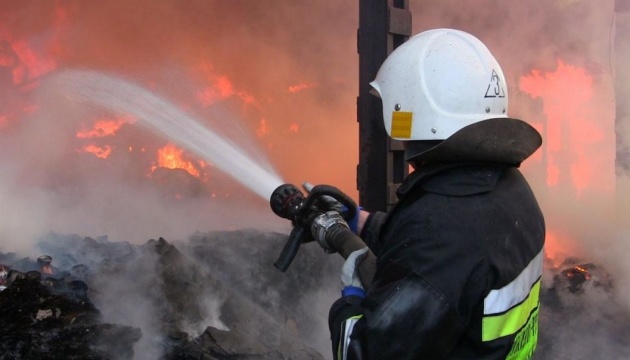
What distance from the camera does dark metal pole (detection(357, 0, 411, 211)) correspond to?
134 inches

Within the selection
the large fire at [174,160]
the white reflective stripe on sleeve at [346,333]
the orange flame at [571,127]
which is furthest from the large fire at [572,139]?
the white reflective stripe on sleeve at [346,333]

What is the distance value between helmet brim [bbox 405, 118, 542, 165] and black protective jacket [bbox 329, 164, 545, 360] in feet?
0.13

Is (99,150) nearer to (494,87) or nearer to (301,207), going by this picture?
(301,207)

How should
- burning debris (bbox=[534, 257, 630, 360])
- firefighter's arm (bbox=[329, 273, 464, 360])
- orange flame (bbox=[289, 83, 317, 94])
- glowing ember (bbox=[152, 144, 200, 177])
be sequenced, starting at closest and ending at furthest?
1. firefighter's arm (bbox=[329, 273, 464, 360])
2. burning debris (bbox=[534, 257, 630, 360])
3. orange flame (bbox=[289, 83, 317, 94])
4. glowing ember (bbox=[152, 144, 200, 177])

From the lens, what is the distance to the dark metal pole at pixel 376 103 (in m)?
3.39

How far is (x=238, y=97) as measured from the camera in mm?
9703

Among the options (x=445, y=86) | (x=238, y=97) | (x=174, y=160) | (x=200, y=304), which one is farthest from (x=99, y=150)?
(x=445, y=86)

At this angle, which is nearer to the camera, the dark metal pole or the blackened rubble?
the dark metal pole

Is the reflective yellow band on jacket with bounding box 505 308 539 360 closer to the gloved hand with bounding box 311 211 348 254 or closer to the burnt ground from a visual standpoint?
the gloved hand with bounding box 311 211 348 254

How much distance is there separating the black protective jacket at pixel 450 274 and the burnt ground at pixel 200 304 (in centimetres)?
252

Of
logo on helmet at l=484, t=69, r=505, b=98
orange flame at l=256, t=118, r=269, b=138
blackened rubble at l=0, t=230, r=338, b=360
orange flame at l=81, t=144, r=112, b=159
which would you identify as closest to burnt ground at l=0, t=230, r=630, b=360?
blackened rubble at l=0, t=230, r=338, b=360

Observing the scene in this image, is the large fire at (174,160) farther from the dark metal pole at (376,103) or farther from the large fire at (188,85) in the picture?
the dark metal pole at (376,103)

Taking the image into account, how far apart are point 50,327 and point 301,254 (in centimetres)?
270

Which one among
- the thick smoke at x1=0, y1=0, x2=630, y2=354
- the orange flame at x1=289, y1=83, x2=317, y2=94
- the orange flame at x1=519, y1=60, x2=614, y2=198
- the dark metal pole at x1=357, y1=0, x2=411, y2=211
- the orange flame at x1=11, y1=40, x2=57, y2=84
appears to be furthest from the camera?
the orange flame at x1=289, y1=83, x2=317, y2=94
